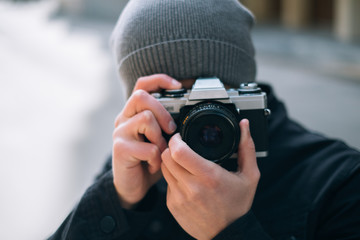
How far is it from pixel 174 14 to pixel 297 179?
443 mm

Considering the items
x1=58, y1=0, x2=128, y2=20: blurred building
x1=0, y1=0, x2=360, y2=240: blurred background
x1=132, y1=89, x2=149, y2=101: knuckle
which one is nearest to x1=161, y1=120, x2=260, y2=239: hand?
x1=132, y1=89, x2=149, y2=101: knuckle

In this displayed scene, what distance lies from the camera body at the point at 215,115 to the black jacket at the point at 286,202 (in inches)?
5.1

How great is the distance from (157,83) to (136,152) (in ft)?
0.50

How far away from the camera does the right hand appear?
0.81 meters

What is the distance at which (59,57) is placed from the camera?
5648 millimetres

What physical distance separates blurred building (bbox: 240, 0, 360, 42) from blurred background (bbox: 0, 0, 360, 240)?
0.05 ft

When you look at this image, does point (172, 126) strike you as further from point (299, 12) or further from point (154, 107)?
point (299, 12)

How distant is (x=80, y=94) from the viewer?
398 cm

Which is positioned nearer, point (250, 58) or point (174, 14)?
point (174, 14)

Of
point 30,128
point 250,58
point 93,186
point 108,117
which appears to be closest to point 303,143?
point 250,58

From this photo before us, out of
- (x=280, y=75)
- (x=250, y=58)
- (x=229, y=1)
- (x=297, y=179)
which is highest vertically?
(x=229, y=1)

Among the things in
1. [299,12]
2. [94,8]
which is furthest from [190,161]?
[94,8]

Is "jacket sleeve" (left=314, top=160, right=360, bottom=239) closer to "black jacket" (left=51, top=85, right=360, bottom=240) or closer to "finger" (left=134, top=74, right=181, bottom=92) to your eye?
"black jacket" (left=51, top=85, right=360, bottom=240)

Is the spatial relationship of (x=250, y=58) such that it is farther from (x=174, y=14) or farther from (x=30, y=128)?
(x=30, y=128)
